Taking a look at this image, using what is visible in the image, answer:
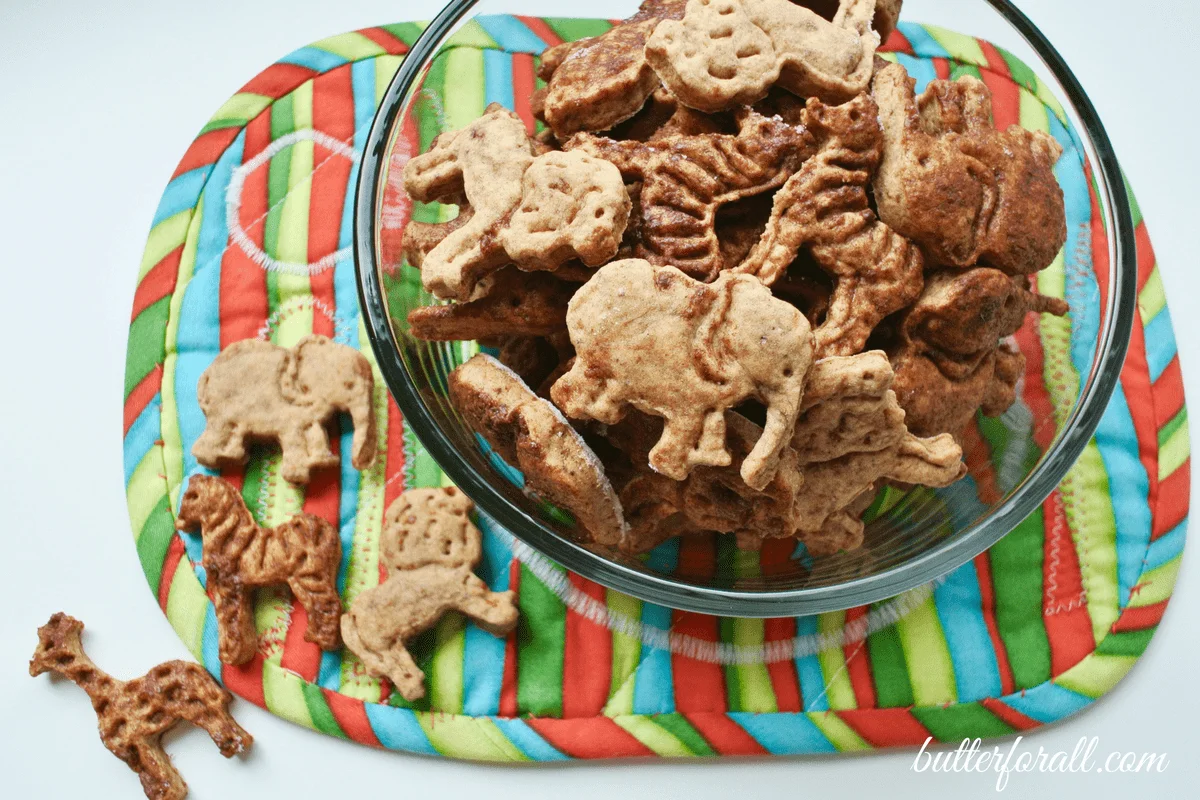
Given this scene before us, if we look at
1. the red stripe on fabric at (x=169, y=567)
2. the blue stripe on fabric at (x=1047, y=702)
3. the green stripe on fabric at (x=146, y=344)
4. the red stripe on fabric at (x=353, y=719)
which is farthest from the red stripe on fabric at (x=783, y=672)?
the green stripe on fabric at (x=146, y=344)

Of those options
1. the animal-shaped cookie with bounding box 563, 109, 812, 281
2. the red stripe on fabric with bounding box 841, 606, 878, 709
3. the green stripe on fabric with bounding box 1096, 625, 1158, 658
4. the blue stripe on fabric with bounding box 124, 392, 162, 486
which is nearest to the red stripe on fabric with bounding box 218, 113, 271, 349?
the blue stripe on fabric with bounding box 124, 392, 162, 486

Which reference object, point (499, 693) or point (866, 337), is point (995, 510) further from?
point (499, 693)

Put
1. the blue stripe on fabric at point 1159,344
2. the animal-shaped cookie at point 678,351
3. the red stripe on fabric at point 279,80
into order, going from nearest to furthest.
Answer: the animal-shaped cookie at point 678,351 → the blue stripe on fabric at point 1159,344 → the red stripe on fabric at point 279,80

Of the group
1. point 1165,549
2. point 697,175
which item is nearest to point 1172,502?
point 1165,549

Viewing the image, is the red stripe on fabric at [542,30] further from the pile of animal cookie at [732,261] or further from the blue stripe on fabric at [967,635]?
the blue stripe on fabric at [967,635]

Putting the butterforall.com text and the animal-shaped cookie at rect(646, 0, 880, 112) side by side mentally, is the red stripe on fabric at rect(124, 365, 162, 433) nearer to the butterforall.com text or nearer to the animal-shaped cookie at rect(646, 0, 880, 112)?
the animal-shaped cookie at rect(646, 0, 880, 112)

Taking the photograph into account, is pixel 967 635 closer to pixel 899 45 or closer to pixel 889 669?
pixel 889 669

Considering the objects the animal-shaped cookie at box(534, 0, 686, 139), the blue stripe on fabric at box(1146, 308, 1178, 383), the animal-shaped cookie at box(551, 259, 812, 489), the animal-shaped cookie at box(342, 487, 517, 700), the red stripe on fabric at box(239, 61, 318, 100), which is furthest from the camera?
the red stripe on fabric at box(239, 61, 318, 100)
